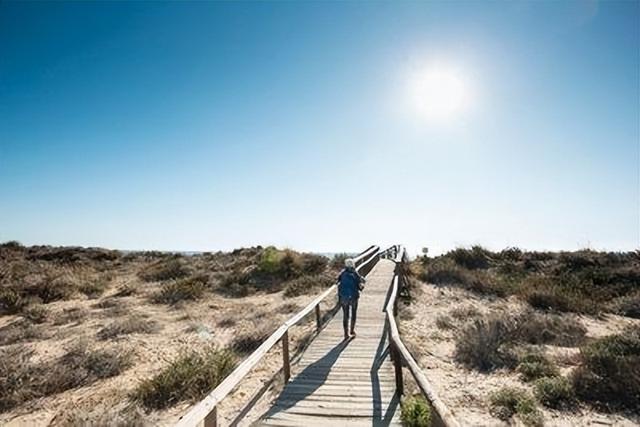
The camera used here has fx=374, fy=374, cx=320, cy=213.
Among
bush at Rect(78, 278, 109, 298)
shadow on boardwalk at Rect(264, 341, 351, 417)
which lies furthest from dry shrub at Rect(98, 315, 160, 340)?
shadow on boardwalk at Rect(264, 341, 351, 417)

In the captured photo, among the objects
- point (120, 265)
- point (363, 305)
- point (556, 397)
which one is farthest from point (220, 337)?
point (120, 265)

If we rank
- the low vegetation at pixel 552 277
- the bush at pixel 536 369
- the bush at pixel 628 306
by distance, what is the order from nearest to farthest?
the bush at pixel 536 369, the bush at pixel 628 306, the low vegetation at pixel 552 277

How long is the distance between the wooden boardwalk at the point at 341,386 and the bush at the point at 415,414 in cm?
16

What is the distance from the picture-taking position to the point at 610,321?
13.3 m

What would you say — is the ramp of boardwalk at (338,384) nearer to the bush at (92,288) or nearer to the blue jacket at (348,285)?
the blue jacket at (348,285)

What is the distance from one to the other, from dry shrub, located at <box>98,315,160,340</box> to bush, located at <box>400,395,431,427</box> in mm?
9382

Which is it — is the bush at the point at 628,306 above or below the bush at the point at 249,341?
above

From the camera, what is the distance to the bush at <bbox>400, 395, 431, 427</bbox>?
521 centimetres

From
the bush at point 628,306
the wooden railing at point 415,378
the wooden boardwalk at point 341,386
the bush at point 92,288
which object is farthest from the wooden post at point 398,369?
the bush at point 92,288

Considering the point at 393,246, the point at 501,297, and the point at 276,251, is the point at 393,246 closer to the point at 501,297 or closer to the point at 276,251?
the point at 276,251

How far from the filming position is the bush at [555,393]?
6980mm

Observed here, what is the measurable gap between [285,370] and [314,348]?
208 cm

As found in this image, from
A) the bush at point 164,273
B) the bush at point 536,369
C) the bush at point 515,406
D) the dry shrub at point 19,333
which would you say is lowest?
the bush at point 515,406

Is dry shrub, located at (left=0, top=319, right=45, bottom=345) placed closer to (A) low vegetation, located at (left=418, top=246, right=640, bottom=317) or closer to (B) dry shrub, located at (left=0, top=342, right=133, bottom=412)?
(B) dry shrub, located at (left=0, top=342, right=133, bottom=412)
